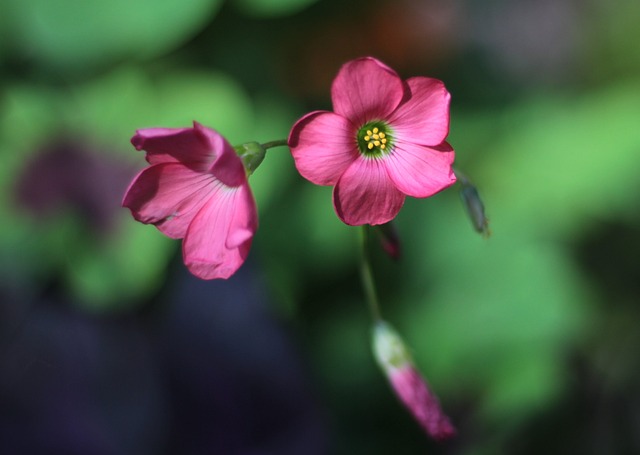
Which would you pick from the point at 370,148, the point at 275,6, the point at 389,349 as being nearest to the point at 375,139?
the point at 370,148

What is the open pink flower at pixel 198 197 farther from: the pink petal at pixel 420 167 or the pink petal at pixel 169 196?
the pink petal at pixel 420 167

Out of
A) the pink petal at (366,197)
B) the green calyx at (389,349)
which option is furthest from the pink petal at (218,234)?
the green calyx at (389,349)

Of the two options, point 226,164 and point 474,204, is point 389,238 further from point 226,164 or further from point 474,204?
point 226,164

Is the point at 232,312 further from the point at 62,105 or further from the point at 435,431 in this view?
the point at 435,431

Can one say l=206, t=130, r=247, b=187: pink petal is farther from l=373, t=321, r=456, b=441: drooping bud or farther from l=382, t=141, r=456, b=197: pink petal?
l=373, t=321, r=456, b=441: drooping bud

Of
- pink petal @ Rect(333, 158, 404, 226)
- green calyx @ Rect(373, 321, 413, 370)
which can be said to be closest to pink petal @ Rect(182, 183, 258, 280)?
pink petal @ Rect(333, 158, 404, 226)

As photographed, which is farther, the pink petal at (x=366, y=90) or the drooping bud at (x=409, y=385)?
the drooping bud at (x=409, y=385)
